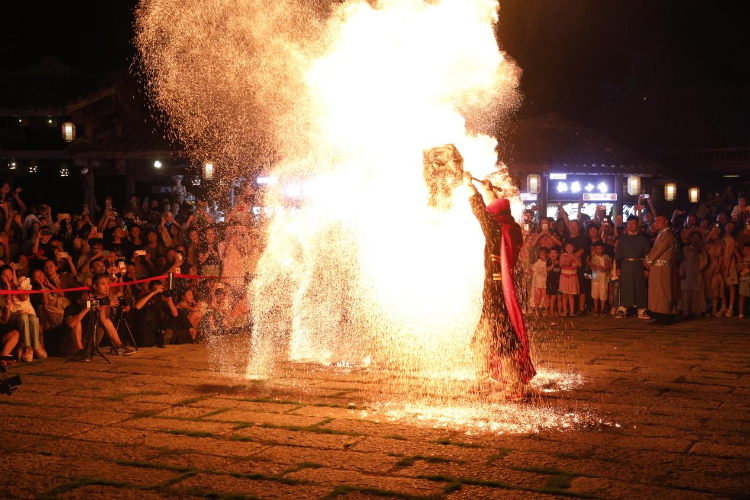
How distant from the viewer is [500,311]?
23.3 feet

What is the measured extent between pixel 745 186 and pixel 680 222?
205 inches

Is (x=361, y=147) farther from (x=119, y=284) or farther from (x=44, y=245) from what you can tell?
(x=44, y=245)

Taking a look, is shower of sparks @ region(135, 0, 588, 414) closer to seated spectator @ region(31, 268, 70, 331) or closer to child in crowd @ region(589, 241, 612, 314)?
seated spectator @ region(31, 268, 70, 331)

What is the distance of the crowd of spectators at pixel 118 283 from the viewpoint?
930cm

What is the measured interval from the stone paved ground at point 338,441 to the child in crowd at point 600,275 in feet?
16.8

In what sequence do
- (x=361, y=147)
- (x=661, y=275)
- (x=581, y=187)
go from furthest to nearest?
(x=581, y=187) → (x=661, y=275) → (x=361, y=147)

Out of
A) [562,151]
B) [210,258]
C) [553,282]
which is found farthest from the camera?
[562,151]

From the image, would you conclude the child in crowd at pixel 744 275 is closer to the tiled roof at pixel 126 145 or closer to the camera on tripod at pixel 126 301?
the camera on tripod at pixel 126 301

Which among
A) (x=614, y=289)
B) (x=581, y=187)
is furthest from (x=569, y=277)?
(x=581, y=187)

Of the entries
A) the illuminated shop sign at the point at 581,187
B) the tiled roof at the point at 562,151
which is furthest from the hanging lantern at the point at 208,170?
the illuminated shop sign at the point at 581,187

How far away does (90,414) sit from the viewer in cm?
636

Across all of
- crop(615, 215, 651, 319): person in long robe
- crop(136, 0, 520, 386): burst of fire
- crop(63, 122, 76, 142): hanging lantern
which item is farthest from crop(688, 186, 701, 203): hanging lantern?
crop(63, 122, 76, 142): hanging lantern

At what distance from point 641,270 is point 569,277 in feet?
4.04

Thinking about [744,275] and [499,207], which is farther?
[744,275]
